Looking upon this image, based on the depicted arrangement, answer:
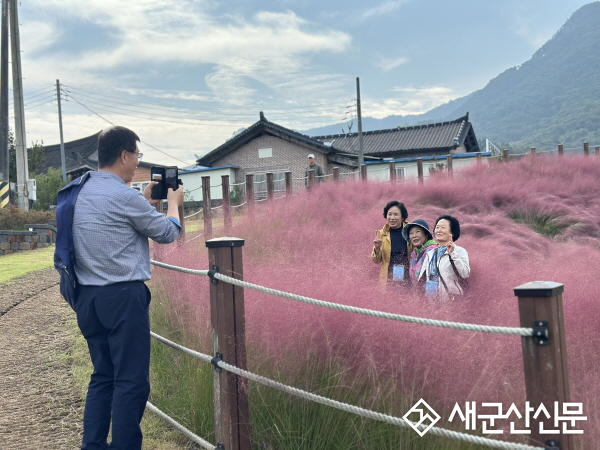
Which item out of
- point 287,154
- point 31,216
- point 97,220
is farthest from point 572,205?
point 287,154

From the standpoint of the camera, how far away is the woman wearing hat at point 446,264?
13.8ft

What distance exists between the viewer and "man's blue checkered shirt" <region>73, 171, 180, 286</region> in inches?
99.0

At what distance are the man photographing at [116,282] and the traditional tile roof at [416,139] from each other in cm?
2607

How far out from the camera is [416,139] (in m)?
30.4

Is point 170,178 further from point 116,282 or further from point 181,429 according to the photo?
point 181,429

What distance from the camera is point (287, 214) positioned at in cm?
810

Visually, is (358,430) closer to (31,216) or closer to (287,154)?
(31,216)

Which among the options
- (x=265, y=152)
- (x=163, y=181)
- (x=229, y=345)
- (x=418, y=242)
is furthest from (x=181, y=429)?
(x=265, y=152)

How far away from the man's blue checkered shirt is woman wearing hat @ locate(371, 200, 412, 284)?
281cm

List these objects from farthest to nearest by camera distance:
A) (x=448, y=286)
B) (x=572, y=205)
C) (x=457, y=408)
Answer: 1. (x=572, y=205)
2. (x=448, y=286)
3. (x=457, y=408)

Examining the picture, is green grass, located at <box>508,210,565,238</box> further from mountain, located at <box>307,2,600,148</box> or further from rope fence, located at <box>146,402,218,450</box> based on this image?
mountain, located at <box>307,2,600,148</box>

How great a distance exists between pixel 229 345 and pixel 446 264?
2149mm

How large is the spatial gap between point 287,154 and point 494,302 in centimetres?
2465

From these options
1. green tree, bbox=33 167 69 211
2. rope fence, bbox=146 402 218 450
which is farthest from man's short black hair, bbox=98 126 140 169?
green tree, bbox=33 167 69 211
